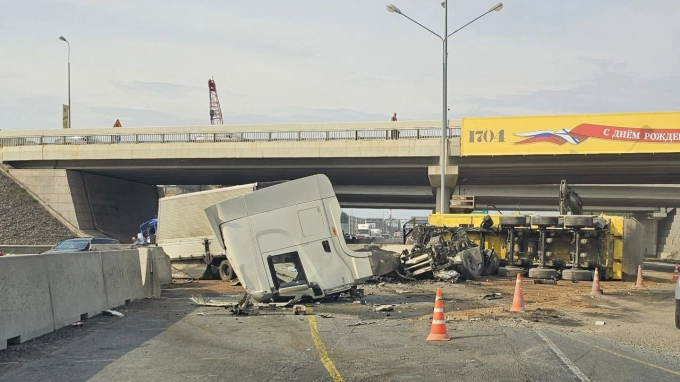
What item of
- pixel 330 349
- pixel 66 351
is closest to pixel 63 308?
pixel 66 351

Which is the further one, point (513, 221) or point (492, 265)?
point (513, 221)

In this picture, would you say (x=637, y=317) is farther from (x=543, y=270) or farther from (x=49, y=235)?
(x=49, y=235)

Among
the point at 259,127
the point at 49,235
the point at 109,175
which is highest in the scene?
the point at 259,127

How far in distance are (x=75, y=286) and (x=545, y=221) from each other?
17.0 m

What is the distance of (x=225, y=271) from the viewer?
22016 mm

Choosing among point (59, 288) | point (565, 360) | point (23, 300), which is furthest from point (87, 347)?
point (565, 360)

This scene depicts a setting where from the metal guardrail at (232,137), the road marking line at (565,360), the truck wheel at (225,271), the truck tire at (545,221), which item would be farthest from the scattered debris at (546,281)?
the metal guardrail at (232,137)

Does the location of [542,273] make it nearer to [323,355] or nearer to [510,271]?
[510,271]

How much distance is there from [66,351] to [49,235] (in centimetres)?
3583

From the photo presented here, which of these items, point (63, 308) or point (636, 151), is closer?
point (63, 308)

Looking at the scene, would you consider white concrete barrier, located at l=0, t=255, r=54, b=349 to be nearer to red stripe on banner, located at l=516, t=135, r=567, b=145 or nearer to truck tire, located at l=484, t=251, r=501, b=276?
truck tire, located at l=484, t=251, r=501, b=276

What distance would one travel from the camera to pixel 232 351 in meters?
8.59

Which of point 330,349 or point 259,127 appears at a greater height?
point 259,127

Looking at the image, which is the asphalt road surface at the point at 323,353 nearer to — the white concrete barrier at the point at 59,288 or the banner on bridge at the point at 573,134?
the white concrete barrier at the point at 59,288
